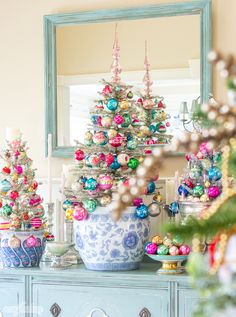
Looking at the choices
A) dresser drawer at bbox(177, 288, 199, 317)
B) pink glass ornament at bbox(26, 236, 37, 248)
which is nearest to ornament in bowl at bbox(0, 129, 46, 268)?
pink glass ornament at bbox(26, 236, 37, 248)

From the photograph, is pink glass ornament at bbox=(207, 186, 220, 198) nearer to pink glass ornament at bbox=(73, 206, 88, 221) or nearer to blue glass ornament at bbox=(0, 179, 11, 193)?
pink glass ornament at bbox=(73, 206, 88, 221)

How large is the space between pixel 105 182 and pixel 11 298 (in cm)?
62

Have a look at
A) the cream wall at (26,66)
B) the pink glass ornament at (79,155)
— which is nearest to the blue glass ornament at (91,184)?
the pink glass ornament at (79,155)

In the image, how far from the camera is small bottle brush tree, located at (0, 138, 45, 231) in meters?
2.63

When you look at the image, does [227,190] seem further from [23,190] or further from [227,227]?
[23,190]

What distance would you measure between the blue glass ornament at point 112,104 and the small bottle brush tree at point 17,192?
418 mm

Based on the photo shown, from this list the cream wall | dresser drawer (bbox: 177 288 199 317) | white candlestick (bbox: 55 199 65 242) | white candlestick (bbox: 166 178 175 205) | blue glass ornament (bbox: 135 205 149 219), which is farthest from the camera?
the cream wall

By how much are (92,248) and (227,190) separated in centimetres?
164

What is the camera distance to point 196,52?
9.13 feet

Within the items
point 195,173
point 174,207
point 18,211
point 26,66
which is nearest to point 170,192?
point 174,207

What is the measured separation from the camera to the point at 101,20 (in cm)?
294

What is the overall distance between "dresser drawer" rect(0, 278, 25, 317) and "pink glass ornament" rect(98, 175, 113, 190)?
0.52 metres

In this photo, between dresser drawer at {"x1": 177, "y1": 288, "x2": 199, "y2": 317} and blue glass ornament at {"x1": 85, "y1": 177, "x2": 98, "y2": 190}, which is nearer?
dresser drawer at {"x1": 177, "y1": 288, "x2": 199, "y2": 317}

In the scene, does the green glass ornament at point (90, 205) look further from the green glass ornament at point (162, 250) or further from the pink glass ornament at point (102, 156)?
the green glass ornament at point (162, 250)
